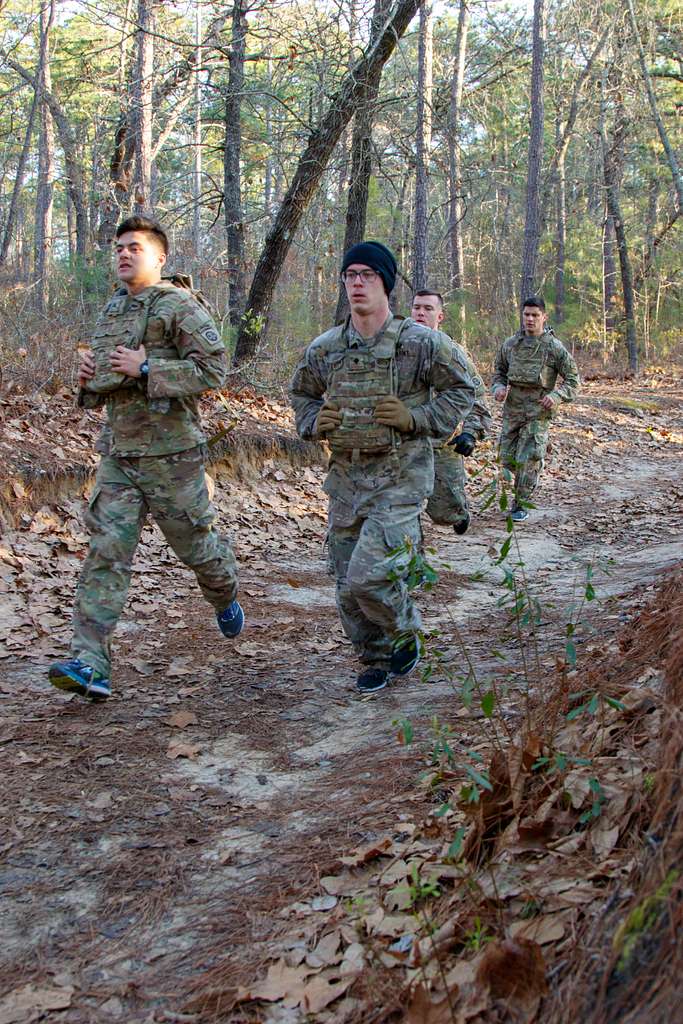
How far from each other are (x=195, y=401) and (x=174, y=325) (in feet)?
1.45

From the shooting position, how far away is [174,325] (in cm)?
496

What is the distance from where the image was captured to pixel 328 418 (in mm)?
4961

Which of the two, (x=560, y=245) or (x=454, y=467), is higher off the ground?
(x=560, y=245)

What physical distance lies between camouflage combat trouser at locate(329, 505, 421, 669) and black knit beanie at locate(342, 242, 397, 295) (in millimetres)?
1256

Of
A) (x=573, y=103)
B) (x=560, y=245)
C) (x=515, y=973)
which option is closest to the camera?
(x=515, y=973)

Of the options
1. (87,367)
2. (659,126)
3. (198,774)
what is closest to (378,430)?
(87,367)

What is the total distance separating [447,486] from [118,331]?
3793mm

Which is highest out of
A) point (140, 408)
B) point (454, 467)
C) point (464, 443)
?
point (140, 408)

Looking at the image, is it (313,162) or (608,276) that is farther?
(608,276)

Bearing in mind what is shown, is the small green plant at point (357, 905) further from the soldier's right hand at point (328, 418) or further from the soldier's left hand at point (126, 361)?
the soldier's left hand at point (126, 361)

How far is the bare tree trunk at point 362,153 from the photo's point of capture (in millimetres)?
11211

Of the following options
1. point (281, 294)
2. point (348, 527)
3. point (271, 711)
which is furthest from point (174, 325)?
point (281, 294)

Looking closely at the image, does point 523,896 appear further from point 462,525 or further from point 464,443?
point 462,525

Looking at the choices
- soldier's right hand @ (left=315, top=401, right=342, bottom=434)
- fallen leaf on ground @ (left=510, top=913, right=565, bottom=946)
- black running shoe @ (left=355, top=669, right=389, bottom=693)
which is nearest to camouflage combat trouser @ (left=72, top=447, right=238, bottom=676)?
soldier's right hand @ (left=315, top=401, right=342, bottom=434)
